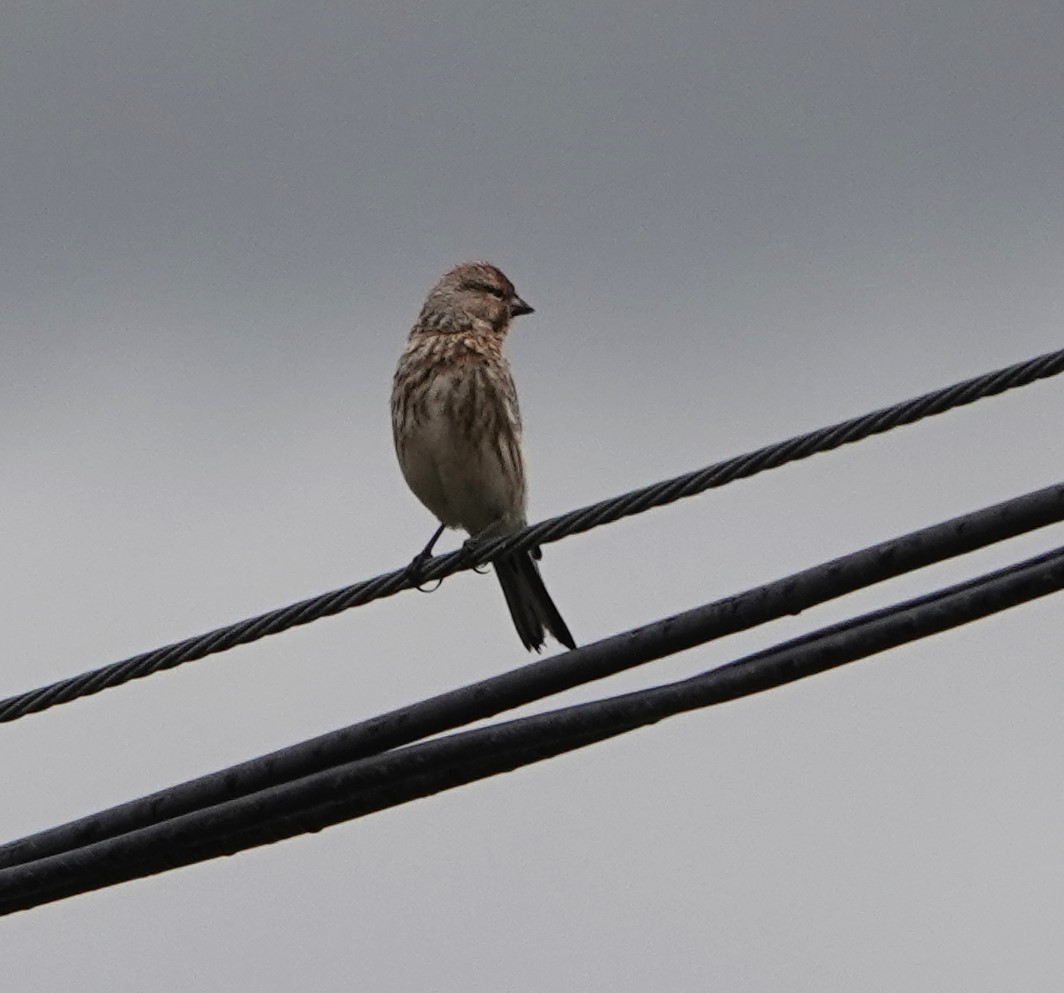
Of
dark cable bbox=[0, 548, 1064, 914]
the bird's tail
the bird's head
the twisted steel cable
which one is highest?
the bird's head

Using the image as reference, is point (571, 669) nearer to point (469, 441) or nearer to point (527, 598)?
point (469, 441)

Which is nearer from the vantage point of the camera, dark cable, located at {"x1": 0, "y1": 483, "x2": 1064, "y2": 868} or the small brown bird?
dark cable, located at {"x1": 0, "y1": 483, "x2": 1064, "y2": 868}

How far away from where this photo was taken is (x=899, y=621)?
5070 mm

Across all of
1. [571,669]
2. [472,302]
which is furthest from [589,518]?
[472,302]

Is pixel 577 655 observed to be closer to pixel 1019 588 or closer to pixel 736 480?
pixel 736 480

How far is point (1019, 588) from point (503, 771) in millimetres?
1300

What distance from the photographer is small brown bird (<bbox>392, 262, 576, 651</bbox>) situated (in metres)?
9.07

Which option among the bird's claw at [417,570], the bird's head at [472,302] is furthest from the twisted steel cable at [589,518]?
the bird's head at [472,302]

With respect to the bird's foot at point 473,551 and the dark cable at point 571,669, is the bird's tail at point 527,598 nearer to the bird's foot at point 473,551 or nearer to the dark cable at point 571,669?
the bird's foot at point 473,551

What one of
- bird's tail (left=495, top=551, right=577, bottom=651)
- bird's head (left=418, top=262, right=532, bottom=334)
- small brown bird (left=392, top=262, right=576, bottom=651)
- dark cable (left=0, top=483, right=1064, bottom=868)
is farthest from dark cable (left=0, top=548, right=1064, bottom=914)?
bird's head (left=418, top=262, right=532, bottom=334)

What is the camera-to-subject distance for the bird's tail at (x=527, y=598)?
9359 millimetres

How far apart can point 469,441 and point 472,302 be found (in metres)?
0.98

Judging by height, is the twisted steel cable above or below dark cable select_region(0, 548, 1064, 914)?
above

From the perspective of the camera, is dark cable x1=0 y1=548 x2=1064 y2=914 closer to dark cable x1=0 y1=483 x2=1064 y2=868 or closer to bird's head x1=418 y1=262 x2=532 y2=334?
dark cable x1=0 y1=483 x2=1064 y2=868
